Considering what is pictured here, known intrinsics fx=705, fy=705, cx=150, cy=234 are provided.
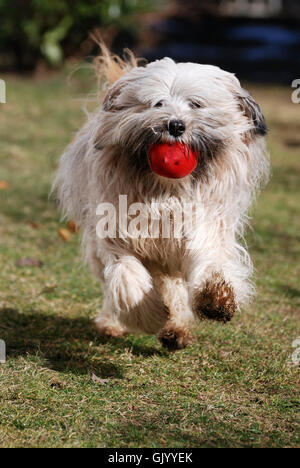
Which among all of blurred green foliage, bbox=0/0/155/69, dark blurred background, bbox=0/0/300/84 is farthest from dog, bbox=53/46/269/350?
blurred green foliage, bbox=0/0/155/69

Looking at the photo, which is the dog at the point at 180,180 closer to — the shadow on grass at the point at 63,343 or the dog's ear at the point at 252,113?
the dog's ear at the point at 252,113

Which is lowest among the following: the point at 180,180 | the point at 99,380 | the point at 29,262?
the point at 29,262

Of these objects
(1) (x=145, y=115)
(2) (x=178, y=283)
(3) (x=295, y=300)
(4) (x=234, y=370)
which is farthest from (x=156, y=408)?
(3) (x=295, y=300)

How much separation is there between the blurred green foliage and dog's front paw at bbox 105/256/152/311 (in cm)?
882

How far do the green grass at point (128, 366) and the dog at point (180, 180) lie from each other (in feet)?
1.17

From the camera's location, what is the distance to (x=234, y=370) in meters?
3.71

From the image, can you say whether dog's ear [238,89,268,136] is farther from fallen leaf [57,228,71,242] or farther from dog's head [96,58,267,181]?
fallen leaf [57,228,71,242]

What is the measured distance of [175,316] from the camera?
3.99 meters

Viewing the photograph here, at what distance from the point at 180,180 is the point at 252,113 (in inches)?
19.9

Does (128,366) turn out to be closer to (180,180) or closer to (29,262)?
(180,180)

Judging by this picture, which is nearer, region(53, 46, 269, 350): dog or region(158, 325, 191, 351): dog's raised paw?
region(53, 46, 269, 350): dog

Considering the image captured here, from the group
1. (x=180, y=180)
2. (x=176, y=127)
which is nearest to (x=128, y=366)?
(x=180, y=180)

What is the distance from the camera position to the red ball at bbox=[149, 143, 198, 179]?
316 cm

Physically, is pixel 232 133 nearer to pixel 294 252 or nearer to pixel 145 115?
pixel 145 115
